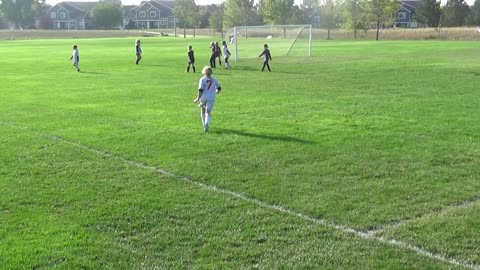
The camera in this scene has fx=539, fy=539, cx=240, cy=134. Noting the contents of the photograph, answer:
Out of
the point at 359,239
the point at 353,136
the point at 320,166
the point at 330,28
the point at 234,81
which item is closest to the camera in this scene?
the point at 359,239

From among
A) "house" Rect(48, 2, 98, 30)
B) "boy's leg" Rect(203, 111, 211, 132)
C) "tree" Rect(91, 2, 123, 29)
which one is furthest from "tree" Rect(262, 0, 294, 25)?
"boy's leg" Rect(203, 111, 211, 132)

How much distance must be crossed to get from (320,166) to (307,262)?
4.10 metres

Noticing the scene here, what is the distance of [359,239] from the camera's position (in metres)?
6.56

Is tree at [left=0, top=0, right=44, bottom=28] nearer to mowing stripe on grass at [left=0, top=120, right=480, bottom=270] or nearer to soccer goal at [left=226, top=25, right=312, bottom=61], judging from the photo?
soccer goal at [left=226, top=25, right=312, bottom=61]

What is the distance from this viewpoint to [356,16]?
91.8m

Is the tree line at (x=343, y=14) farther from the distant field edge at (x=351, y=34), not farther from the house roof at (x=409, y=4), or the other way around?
the house roof at (x=409, y=4)

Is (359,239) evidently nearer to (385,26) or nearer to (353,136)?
(353,136)

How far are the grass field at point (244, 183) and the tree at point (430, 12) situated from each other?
3279 inches

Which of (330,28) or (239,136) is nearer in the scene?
(239,136)

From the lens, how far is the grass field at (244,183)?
6223 millimetres

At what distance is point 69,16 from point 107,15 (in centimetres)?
2293

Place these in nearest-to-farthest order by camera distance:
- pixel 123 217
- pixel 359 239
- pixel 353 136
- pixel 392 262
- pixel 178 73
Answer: pixel 392 262
pixel 359 239
pixel 123 217
pixel 353 136
pixel 178 73

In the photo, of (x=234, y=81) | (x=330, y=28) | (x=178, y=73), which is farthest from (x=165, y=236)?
(x=330, y=28)

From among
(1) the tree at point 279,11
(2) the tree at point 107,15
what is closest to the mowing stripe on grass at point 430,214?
(1) the tree at point 279,11
